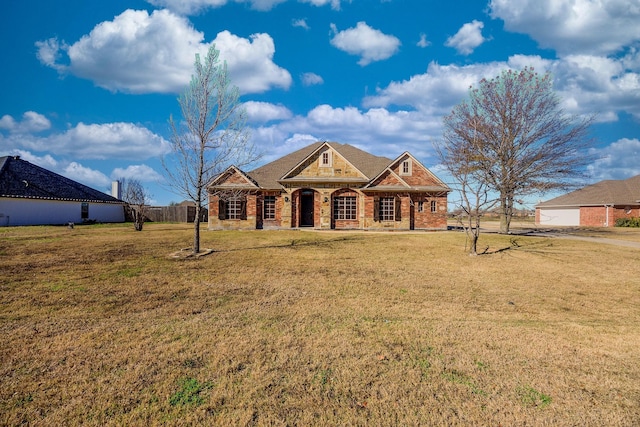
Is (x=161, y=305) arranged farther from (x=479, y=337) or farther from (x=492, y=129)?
(x=492, y=129)

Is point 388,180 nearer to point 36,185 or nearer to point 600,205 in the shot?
point 600,205

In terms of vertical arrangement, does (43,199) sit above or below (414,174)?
below

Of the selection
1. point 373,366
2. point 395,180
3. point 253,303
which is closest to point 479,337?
point 373,366

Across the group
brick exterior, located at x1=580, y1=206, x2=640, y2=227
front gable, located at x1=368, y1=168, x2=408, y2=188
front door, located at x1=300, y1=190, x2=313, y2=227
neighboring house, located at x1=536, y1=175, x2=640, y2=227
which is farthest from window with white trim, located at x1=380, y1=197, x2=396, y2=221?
brick exterior, located at x1=580, y1=206, x2=640, y2=227

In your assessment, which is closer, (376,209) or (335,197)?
(376,209)

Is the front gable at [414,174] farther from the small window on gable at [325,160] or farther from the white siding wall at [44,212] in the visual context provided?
the white siding wall at [44,212]

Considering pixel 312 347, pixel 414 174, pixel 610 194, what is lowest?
pixel 312 347

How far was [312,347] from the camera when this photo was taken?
4434mm

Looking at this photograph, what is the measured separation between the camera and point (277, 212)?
24609 millimetres

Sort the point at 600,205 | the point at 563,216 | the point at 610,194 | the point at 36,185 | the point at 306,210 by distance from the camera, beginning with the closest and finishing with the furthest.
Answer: the point at 306,210 < the point at 36,185 < the point at 600,205 < the point at 610,194 < the point at 563,216

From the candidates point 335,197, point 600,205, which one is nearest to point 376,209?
point 335,197

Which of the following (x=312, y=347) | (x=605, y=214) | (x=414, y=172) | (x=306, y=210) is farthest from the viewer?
(x=605, y=214)

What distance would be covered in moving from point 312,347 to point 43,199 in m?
33.6

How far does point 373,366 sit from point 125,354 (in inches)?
122
